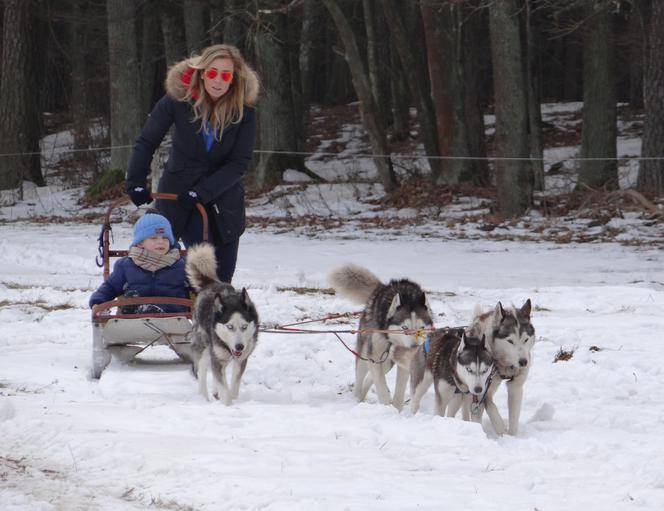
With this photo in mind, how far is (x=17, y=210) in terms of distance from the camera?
75.8 ft

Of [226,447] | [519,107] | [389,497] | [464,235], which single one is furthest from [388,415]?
[519,107]

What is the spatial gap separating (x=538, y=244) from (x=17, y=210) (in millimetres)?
12454

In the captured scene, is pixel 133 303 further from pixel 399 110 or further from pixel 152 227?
pixel 399 110

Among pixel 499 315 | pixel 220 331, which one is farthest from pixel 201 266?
pixel 499 315

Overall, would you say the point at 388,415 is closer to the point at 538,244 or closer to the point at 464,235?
the point at 538,244

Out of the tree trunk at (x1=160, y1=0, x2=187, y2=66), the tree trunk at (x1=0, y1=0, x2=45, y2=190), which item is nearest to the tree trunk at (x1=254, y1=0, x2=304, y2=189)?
the tree trunk at (x1=160, y1=0, x2=187, y2=66)

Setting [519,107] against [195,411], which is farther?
[519,107]

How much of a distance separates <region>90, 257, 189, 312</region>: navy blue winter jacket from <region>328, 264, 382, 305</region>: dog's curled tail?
124 cm

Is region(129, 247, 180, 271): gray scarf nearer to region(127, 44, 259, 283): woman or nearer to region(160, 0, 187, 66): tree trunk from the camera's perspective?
region(127, 44, 259, 283): woman

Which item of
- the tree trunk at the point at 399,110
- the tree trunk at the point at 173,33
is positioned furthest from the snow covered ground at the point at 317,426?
the tree trunk at the point at 399,110

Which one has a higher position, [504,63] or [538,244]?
[504,63]

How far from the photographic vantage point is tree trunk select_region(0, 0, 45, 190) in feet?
84.2

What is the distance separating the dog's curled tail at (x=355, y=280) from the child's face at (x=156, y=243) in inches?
50.9

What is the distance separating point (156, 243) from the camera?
7766 mm
